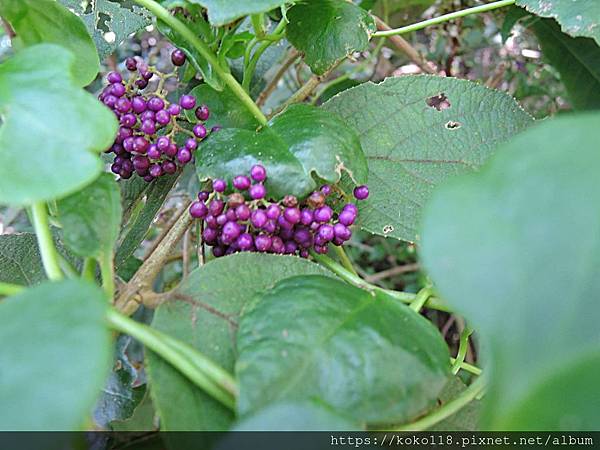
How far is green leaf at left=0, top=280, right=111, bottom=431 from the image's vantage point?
275 mm

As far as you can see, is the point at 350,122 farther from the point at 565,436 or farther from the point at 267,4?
the point at 565,436

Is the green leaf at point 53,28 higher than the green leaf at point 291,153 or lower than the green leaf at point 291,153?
higher

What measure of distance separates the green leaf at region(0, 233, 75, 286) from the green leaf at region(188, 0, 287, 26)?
0.99 feet

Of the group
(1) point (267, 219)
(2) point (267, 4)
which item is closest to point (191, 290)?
(1) point (267, 219)

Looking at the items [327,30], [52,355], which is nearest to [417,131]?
[327,30]

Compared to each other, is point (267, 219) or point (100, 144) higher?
point (100, 144)

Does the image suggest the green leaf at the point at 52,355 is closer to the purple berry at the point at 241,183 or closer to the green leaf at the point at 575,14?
the purple berry at the point at 241,183

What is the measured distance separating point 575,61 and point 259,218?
2.10 feet

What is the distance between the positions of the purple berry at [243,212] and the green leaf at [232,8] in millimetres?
135

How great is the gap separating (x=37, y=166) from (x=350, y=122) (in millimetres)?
362

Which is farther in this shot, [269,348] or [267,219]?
[267,219]

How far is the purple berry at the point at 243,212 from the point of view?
1.57 feet

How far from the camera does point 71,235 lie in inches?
16.4

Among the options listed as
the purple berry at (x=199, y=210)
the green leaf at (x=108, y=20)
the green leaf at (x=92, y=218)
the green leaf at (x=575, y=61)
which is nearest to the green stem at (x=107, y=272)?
the green leaf at (x=92, y=218)
